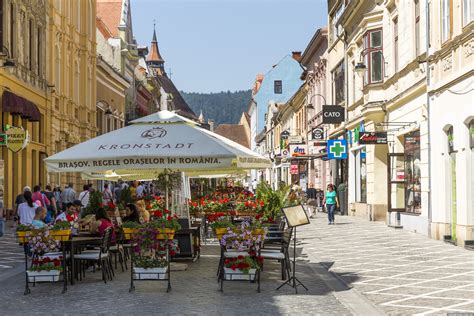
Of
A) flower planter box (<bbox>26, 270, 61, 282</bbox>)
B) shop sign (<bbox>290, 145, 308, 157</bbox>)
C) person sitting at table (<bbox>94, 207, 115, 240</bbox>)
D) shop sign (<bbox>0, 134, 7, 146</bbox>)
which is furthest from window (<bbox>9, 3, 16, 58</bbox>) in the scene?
shop sign (<bbox>290, 145, 308, 157</bbox>)

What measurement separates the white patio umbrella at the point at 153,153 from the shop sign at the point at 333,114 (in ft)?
71.7

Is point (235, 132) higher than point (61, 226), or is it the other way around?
point (235, 132)

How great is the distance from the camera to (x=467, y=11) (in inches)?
675

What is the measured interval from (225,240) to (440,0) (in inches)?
429

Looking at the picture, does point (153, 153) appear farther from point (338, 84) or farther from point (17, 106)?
point (338, 84)

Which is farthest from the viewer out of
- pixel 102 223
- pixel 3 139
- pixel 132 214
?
pixel 3 139

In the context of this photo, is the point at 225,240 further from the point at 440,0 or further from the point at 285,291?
the point at 440,0

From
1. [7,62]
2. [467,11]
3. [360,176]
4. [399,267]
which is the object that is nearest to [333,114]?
[360,176]

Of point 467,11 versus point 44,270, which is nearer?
point 44,270

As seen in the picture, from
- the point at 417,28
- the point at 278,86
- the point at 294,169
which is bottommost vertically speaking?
the point at 294,169

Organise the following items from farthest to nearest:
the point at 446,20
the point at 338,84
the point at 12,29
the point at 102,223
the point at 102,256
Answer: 1. the point at 338,84
2. the point at 12,29
3. the point at 446,20
4. the point at 102,223
5. the point at 102,256

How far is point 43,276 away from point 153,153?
2.50 meters

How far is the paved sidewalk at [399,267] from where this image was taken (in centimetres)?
1016

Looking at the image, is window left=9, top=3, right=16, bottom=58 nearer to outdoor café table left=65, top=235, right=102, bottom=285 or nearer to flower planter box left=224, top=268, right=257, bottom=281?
outdoor café table left=65, top=235, right=102, bottom=285
